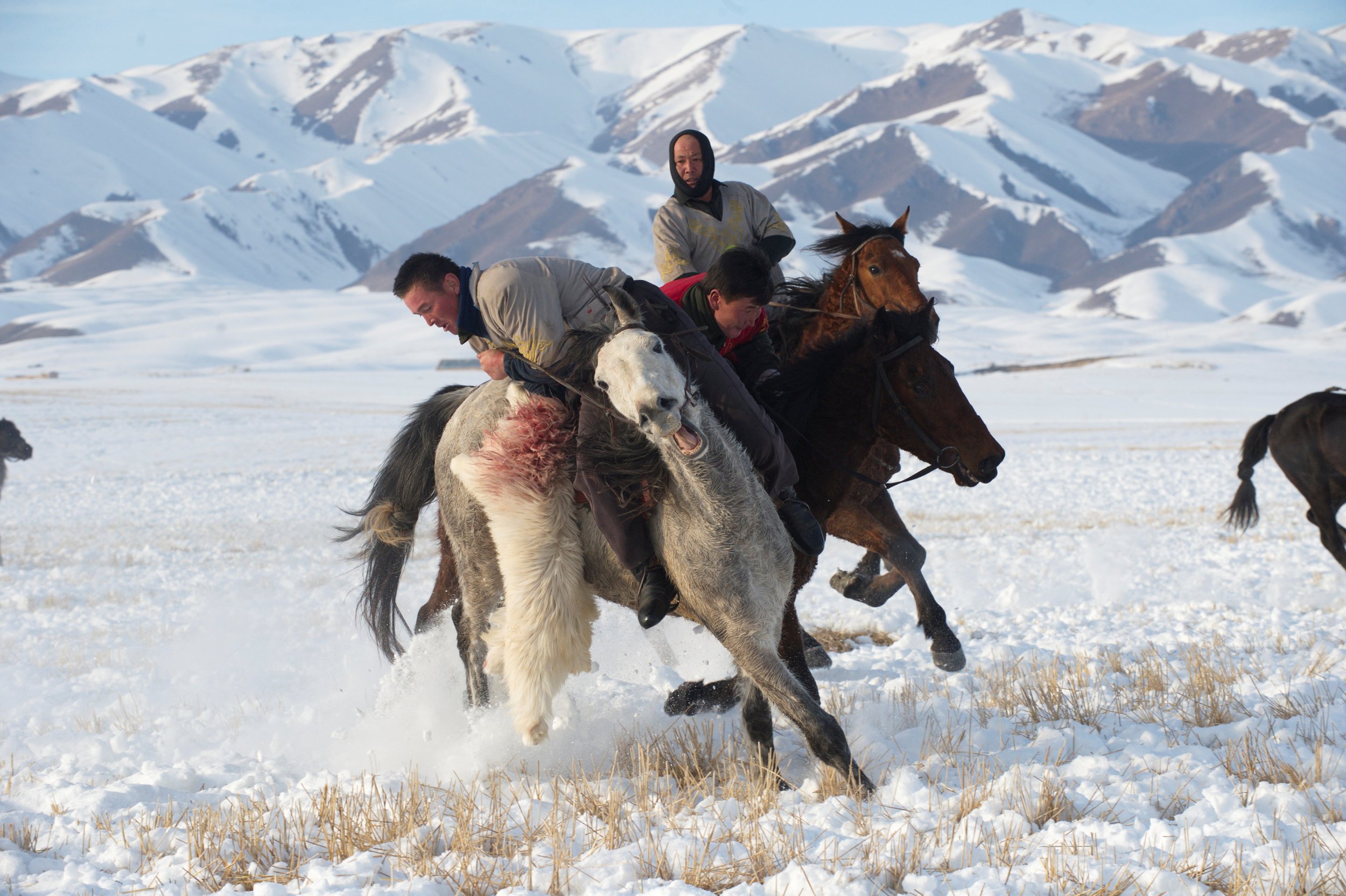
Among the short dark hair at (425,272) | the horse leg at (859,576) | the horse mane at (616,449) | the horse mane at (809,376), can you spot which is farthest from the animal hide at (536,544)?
the horse leg at (859,576)

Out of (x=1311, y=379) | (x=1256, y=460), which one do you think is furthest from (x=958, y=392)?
(x=1311, y=379)

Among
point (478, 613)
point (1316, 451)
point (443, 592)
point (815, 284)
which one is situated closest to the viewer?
point (478, 613)

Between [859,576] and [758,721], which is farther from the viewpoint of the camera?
[859,576]

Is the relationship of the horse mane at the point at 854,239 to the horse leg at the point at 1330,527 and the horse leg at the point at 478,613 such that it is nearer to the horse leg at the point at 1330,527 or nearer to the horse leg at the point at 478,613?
the horse leg at the point at 478,613

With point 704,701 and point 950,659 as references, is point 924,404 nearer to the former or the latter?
point 950,659

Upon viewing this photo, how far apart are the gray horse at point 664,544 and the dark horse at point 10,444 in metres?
11.9

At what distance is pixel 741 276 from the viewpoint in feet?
15.2

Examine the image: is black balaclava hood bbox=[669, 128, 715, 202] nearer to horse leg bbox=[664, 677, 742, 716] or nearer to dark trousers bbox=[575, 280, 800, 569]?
dark trousers bbox=[575, 280, 800, 569]

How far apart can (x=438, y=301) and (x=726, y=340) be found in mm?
1338

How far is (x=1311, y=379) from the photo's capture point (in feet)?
165

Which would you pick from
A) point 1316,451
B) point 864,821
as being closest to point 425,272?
point 864,821

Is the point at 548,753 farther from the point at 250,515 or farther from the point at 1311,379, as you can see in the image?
the point at 1311,379

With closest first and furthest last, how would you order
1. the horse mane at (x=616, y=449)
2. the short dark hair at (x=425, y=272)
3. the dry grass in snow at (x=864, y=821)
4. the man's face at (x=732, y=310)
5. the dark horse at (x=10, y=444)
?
the dry grass in snow at (x=864, y=821) → the horse mane at (x=616, y=449) → the man's face at (x=732, y=310) → the short dark hair at (x=425, y=272) → the dark horse at (x=10, y=444)

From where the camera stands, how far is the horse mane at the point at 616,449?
4254 mm
